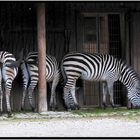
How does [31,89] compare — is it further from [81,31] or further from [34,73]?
[81,31]

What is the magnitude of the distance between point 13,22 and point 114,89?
397cm

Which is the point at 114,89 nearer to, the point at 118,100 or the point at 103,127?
the point at 118,100

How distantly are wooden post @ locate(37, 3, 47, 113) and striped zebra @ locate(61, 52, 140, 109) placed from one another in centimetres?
125

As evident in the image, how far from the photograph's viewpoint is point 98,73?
675 inches

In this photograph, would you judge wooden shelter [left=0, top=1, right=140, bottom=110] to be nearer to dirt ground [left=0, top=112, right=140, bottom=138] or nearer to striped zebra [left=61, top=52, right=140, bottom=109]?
striped zebra [left=61, top=52, right=140, bottom=109]

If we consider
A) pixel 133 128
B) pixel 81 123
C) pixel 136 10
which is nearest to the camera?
pixel 133 128

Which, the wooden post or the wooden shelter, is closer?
the wooden post

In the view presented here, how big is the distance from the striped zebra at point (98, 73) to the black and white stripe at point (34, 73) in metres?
0.31

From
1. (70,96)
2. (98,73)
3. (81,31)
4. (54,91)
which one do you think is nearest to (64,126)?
(70,96)

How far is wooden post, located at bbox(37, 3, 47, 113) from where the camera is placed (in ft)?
50.5

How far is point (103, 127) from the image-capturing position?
40.3 ft

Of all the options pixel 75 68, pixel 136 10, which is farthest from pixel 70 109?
pixel 136 10

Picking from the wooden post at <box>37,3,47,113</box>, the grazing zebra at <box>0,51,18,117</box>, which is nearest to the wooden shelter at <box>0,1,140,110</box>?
the grazing zebra at <box>0,51,18,117</box>

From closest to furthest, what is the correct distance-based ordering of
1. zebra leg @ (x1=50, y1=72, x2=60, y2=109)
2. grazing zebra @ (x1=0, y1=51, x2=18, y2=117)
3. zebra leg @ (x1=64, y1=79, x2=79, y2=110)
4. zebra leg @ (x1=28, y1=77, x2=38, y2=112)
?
grazing zebra @ (x1=0, y1=51, x2=18, y2=117)
zebra leg @ (x1=28, y1=77, x2=38, y2=112)
zebra leg @ (x1=64, y1=79, x2=79, y2=110)
zebra leg @ (x1=50, y1=72, x2=60, y2=109)
